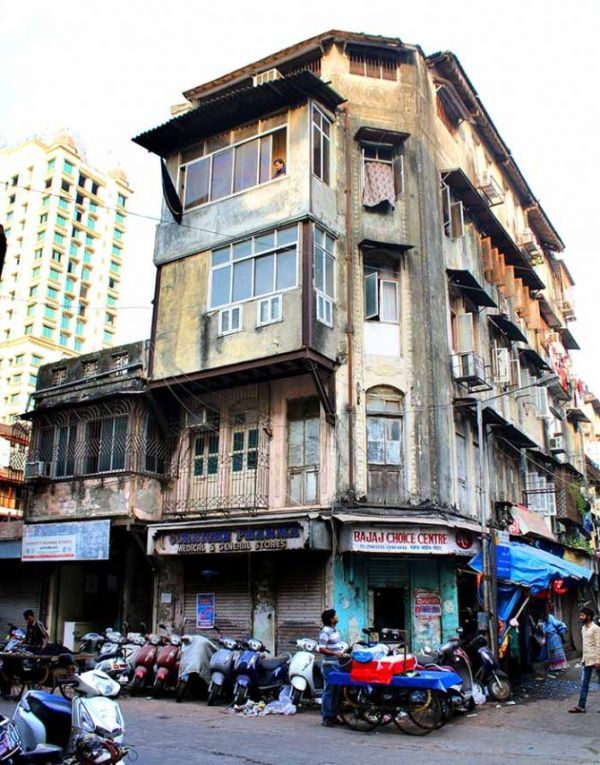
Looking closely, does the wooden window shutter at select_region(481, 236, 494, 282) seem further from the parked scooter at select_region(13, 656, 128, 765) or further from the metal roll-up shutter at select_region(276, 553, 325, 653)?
the parked scooter at select_region(13, 656, 128, 765)

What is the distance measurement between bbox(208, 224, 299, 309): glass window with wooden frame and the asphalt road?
898 cm

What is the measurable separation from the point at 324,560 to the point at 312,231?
288 inches

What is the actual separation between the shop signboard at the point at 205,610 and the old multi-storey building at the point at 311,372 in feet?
0.12

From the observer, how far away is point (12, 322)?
70.0m

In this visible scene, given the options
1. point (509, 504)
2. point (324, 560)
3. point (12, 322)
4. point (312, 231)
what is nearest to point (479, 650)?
point (324, 560)

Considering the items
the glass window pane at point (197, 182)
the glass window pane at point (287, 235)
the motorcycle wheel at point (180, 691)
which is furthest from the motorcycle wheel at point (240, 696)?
the glass window pane at point (197, 182)

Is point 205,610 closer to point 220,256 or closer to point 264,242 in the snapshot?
point 220,256

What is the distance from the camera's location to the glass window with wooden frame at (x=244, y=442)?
58.0ft

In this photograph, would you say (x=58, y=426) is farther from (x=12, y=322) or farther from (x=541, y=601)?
(x=12, y=322)

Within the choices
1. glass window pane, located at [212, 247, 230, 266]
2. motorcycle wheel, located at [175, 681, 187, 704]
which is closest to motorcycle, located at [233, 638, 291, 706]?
motorcycle wheel, located at [175, 681, 187, 704]

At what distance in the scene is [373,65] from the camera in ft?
65.2

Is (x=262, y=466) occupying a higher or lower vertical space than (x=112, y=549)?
higher

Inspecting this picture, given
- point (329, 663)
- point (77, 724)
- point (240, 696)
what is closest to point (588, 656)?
point (329, 663)

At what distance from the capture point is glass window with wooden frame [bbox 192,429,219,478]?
1827 centimetres
